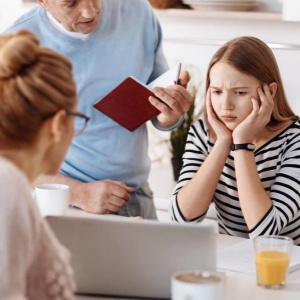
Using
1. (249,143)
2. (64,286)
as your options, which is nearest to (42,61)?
(64,286)

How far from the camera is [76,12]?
94.7 inches

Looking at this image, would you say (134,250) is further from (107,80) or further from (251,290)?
(107,80)

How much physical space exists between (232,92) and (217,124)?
0.12 m

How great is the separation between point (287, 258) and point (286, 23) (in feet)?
6.24

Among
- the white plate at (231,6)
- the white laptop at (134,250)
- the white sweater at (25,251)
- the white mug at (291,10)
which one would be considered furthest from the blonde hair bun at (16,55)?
the white plate at (231,6)

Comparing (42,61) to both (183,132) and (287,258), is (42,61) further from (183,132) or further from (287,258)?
(183,132)

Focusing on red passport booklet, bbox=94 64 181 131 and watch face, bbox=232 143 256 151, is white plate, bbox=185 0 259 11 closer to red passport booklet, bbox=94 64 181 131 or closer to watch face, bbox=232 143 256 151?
red passport booklet, bbox=94 64 181 131

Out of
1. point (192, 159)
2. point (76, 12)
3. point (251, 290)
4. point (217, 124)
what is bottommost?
point (251, 290)

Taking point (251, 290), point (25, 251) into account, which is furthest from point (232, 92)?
point (25, 251)

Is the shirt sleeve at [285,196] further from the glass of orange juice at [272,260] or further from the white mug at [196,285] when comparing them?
the white mug at [196,285]

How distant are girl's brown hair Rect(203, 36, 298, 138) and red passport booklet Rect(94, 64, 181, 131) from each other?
16 cm

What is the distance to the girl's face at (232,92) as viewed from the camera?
230cm

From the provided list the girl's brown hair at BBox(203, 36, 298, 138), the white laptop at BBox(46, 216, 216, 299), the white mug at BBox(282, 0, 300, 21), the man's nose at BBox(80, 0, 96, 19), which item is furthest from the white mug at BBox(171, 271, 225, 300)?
the white mug at BBox(282, 0, 300, 21)

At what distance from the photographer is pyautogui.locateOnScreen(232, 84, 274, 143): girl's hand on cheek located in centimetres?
230
